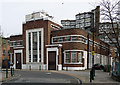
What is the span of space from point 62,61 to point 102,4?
1597 centimetres

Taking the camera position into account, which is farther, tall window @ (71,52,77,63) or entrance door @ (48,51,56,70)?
entrance door @ (48,51,56,70)

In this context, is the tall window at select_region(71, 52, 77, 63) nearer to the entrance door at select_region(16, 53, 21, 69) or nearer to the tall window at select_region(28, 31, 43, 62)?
the tall window at select_region(28, 31, 43, 62)

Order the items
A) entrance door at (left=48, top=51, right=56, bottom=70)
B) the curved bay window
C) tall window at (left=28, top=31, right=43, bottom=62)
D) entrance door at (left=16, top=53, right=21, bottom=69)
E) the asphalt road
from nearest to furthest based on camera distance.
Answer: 1. the asphalt road
2. the curved bay window
3. entrance door at (left=48, top=51, right=56, bottom=70)
4. tall window at (left=28, top=31, right=43, bottom=62)
5. entrance door at (left=16, top=53, right=21, bottom=69)

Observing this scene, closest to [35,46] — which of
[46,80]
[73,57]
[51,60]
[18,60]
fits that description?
[51,60]

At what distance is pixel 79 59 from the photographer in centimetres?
2975

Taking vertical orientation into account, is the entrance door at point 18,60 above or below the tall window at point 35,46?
below

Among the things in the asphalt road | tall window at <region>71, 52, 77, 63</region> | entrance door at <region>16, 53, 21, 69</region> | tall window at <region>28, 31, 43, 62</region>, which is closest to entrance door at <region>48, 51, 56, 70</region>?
tall window at <region>28, 31, 43, 62</region>

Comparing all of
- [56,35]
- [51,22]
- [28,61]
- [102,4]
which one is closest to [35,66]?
[28,61]

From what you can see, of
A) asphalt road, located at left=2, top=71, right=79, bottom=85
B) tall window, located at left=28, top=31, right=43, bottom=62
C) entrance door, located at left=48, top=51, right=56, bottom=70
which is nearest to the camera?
asphalt road, located at left=2, top=71, right=79, bottom=85

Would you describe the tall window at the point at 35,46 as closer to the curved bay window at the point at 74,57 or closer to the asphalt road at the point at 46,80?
the curved bay window at the point at 74,57

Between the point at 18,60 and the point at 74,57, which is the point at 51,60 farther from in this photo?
the point at 18,60

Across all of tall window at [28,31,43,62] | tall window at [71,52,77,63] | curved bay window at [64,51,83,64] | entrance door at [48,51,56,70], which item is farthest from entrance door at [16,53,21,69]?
tall window at [71,52,77,63]

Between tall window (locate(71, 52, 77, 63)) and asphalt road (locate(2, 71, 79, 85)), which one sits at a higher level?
tall window (locate(71, 52, 77, 63))

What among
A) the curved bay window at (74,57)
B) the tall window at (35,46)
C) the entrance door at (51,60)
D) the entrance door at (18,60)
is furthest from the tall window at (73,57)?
the entrance door at (18,60)
